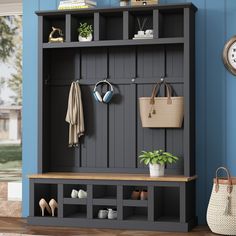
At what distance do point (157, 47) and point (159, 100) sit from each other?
566mm

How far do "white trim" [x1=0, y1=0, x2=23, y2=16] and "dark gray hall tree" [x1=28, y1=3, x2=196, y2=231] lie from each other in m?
0.68

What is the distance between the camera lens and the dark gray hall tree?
20.4 ft

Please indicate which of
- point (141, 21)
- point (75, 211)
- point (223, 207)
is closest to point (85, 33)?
point (141, 21)

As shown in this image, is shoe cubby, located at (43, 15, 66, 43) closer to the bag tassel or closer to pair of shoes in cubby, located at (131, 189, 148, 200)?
pair of shoes in cubby, located at (131, 189, 148, 200)

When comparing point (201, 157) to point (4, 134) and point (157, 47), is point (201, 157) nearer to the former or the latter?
point (157, 47)

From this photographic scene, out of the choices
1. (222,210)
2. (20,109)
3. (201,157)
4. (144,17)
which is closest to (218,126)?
(201,157)

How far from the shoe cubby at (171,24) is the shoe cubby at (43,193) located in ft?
6.32

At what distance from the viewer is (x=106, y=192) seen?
22.1ft

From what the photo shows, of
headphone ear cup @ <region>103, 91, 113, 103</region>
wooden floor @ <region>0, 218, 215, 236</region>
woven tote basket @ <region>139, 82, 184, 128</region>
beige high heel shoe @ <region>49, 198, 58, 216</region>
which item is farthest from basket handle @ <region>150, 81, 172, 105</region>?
beige high heel shoe @ <region>49, 198, 58, 216</region>

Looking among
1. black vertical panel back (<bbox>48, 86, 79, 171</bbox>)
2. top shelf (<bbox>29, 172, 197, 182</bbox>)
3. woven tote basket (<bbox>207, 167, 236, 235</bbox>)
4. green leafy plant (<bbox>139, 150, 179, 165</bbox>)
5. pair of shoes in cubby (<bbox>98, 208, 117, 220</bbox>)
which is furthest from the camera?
black vertical panel back (<bbox>48, 86, 79, 171</bbox>)

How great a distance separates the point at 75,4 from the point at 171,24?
38.6 inches

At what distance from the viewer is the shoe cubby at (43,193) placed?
6.52 metres

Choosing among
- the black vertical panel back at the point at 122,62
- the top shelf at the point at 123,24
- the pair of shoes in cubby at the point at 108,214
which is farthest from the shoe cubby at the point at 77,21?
the pair of shoes in cubby at the point at 108,214

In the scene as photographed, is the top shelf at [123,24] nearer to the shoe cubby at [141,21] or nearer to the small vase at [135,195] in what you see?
the shoe cubby at [141,21]
